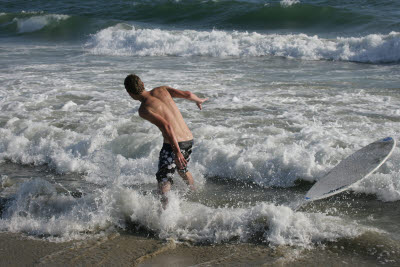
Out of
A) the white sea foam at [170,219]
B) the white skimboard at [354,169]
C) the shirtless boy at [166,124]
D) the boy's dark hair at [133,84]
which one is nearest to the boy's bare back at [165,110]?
the shirtless boy at [166,124]

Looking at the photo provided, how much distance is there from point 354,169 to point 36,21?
2355cm

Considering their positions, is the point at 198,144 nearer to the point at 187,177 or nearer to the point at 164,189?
the point at 187,177

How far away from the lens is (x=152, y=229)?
13.7 ft

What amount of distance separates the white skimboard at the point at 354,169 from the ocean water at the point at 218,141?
0.91 feet

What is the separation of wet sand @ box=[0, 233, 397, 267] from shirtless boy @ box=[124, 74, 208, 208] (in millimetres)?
674

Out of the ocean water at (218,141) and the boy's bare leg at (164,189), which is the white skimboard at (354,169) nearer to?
the ocean water at (218,141)

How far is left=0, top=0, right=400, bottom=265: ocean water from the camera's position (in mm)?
4125

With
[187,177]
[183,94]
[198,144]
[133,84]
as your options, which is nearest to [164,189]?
[187,177]

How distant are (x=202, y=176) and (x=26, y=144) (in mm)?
2960

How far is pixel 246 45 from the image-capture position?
15664mm

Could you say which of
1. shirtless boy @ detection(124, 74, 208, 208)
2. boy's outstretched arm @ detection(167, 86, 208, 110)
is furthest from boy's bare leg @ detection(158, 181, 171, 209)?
boy's outstretched arm @ detection(167, 86, 208, 110)

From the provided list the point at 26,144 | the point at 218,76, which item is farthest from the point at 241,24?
the point at 26,144

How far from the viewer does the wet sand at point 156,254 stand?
3.52 m

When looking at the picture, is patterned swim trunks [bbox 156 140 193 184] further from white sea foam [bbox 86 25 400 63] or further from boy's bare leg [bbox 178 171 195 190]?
white sea foam [bbox 86 25 400 63]
